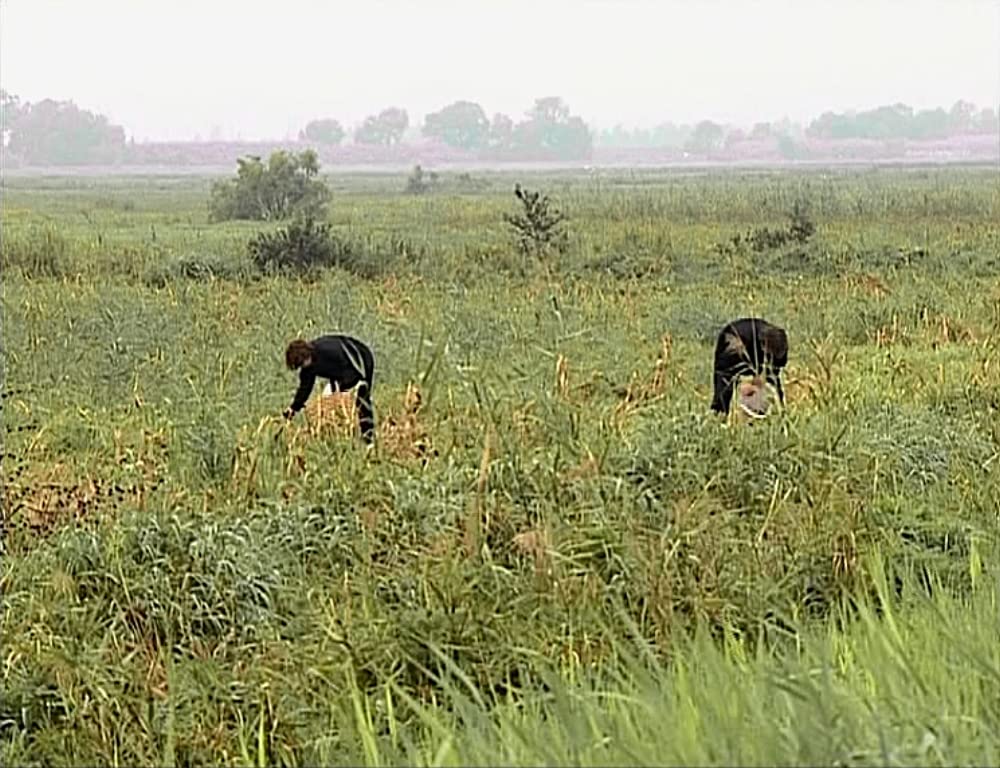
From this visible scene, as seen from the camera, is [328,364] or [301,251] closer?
[328,364]

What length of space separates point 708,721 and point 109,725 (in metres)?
1.67

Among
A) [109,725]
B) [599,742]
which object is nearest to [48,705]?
[109,725]

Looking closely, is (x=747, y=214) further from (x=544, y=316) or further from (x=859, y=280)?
(x=544, y=316)

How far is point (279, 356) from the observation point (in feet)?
29.1

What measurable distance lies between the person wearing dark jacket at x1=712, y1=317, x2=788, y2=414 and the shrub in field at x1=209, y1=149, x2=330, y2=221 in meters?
19.7

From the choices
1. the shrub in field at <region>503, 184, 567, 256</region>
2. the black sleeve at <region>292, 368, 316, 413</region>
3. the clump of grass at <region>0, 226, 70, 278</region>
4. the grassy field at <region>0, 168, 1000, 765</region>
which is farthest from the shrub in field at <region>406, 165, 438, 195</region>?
the black sleeve at <region>292, 368, 316, 413</region>

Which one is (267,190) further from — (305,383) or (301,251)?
(305,383)

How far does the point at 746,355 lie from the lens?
21.1 feet

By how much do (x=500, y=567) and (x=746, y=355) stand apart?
2842 mm

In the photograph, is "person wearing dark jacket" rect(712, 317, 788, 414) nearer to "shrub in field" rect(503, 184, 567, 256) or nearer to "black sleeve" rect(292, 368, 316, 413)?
"black sleeve" rect(292, 368, 316, 413)

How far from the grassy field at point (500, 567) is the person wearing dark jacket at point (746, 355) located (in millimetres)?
208

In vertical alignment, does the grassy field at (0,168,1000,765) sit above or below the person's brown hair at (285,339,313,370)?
below

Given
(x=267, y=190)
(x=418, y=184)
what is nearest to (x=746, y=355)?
(x=267, y=190)

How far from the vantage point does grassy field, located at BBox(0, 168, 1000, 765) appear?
2664 millimetres
